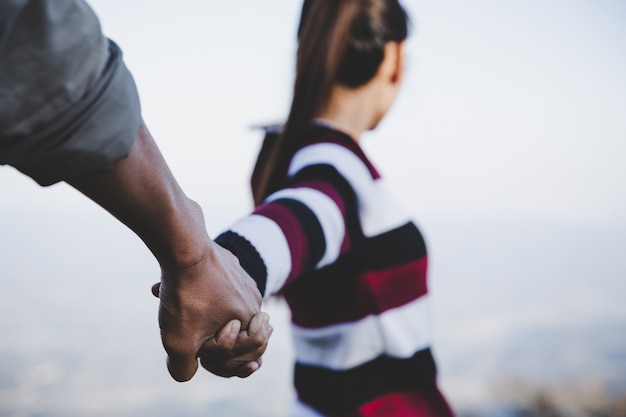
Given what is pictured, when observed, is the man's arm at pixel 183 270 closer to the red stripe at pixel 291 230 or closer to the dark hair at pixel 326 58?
the red stripe at pixel 291 230

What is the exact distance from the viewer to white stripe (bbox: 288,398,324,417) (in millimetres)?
1021

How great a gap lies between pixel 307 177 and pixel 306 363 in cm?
40

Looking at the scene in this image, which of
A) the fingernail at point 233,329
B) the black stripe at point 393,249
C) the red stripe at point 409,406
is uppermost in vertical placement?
the fingernail at point 233,329

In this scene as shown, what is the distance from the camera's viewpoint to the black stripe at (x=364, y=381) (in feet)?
3.15

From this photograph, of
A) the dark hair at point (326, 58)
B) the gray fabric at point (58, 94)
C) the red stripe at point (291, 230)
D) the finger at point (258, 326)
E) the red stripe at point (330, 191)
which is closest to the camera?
the gray fabric at point (58, 94)

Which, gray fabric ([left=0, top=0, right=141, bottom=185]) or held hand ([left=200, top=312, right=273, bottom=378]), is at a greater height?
gray fabric ([left=0, top=0, right=141, bottom=185])

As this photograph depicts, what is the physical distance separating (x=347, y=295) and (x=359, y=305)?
0.03m

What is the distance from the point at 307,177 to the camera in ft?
2.84

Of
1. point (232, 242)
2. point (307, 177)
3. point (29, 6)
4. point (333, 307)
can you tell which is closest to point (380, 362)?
point (333, 307)

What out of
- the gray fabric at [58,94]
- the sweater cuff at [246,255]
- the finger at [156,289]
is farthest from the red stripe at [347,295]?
the gray fabric at [58,94]

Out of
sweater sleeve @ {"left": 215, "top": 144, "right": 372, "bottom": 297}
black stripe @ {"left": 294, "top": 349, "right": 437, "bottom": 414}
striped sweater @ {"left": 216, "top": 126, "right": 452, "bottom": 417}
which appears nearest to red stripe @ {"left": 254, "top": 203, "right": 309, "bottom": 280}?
sweater sleeve @ {"left": 215, "top": 144, "right": 372, "bottom": 297}

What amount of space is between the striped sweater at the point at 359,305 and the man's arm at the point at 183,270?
29 cm

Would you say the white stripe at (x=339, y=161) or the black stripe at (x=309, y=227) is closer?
the black stripe at (x=309, y=227)

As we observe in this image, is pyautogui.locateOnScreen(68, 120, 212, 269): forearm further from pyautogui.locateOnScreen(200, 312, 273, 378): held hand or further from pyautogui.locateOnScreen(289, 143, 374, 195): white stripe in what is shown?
pyautogui.locateOnScreen(289, 143, 374, 195): white stripe
